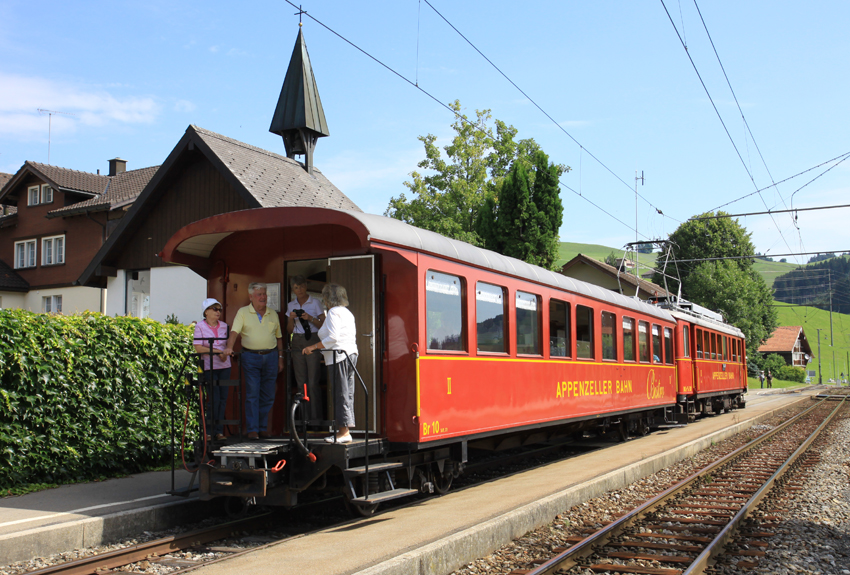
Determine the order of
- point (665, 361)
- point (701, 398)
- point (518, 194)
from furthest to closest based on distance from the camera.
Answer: point (518, 194), point (701, 398), point (665, 361)

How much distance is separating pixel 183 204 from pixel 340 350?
53.5 feet

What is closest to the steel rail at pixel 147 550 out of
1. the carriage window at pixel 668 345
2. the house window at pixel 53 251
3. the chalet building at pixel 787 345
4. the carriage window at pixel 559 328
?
the carriage window at pixel 559 328

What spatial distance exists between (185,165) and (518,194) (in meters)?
13.2

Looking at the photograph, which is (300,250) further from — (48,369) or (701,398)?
(701,398)

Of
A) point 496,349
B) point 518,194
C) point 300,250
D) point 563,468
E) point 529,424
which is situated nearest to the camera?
point 300,250

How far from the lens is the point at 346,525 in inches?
277

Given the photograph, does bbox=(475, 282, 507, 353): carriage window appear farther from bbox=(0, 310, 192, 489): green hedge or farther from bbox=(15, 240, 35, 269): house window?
bbox=(15, 240, 35, 269): house window

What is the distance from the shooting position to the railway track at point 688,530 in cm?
601

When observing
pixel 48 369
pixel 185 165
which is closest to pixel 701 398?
pixel 185 165

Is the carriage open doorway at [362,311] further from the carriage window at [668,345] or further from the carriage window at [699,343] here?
the carriage window at [699,343]

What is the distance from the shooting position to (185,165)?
21.9 metres

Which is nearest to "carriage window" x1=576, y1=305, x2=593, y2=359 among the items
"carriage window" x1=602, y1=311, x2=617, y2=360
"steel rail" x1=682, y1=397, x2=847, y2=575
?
"carriage window" x1=602, y1=311, x2=617, y2=360

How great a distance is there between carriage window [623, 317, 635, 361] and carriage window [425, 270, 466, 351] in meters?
6.82

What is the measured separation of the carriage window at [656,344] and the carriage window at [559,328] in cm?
575
